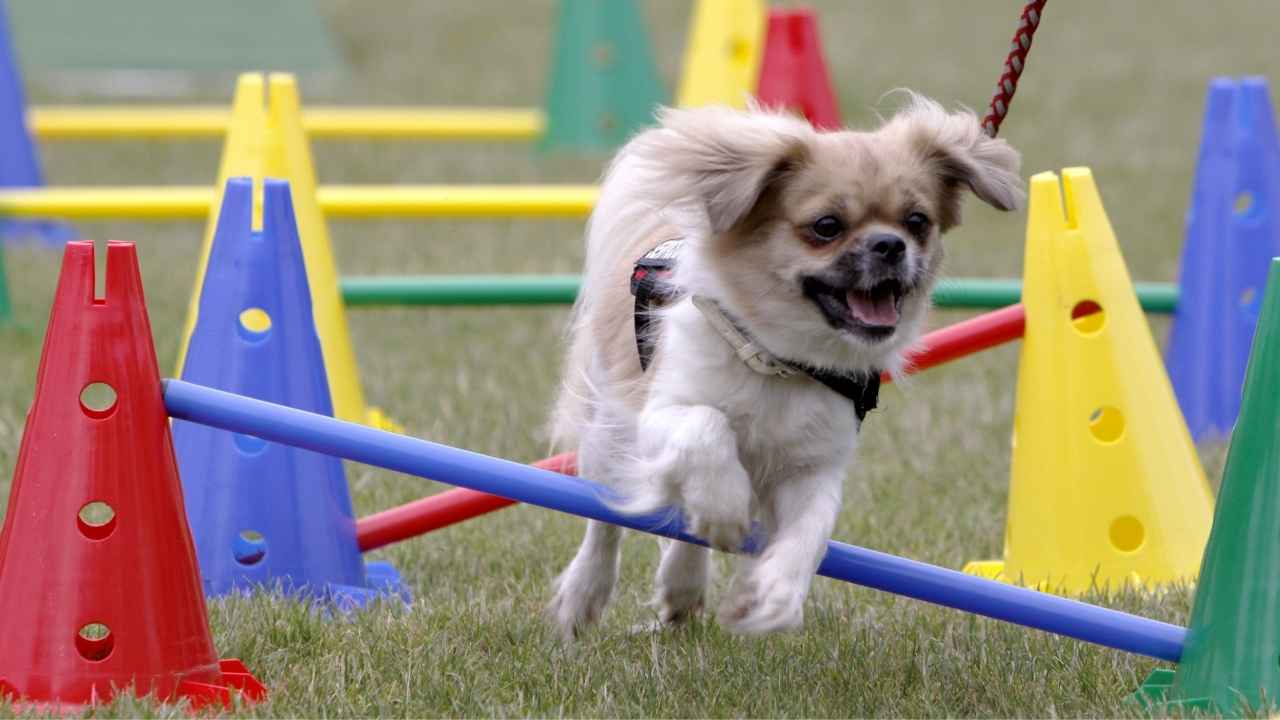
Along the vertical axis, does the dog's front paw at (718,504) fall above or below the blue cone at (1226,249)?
below

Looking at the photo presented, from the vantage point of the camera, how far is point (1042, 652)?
3877 millimetres

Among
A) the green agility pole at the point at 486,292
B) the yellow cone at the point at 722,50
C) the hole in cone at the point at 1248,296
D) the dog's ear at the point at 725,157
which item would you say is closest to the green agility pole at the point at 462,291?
the green agility pole at the point at 486,292

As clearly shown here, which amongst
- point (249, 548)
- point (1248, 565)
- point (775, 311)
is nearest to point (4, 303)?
point (249, 548)

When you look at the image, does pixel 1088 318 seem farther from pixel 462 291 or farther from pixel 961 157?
pixel 462 291

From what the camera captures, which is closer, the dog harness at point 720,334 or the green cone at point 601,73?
the dog harness at point 720,334

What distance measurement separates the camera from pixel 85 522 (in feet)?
10.9

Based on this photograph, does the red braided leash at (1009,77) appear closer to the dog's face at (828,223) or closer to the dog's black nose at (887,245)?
the dog's face at (828,223)

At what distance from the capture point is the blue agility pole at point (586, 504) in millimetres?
3389

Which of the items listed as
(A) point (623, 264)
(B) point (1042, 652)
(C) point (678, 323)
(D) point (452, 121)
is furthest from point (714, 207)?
(D) point (452, 121)

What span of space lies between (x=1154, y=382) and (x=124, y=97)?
11402 millimetres

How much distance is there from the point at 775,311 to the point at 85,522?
1304mm

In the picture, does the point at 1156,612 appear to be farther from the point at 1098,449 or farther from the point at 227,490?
the point at 227,490

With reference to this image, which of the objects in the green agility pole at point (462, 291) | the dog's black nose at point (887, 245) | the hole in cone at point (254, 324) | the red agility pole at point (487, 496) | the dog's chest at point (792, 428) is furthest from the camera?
the green agility pole at point (462, 291)

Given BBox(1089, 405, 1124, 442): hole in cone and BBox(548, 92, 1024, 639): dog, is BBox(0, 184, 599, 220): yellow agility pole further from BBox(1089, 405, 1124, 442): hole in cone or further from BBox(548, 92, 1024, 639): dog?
BBox(548, 92, 1024, 639): dog
